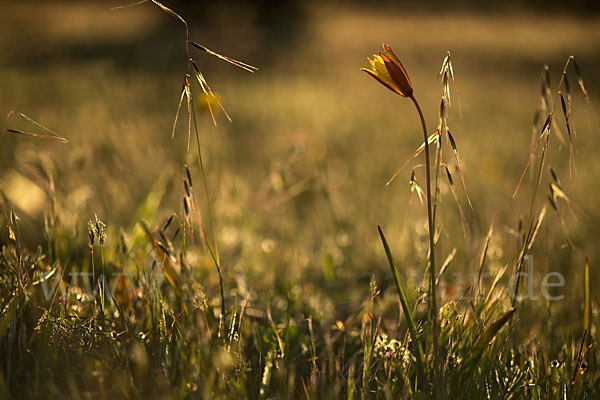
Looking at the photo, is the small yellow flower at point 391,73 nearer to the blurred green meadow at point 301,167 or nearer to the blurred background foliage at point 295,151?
the blurred background foliage at point 295,151

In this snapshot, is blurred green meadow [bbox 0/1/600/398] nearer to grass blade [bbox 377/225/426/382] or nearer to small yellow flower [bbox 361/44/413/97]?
grass blade [bbox 377/225/426/382]

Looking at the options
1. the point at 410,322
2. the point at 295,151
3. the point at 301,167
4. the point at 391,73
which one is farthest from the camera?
the point at 301,167

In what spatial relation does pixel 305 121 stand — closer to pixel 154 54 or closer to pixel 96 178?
pixel 96 178

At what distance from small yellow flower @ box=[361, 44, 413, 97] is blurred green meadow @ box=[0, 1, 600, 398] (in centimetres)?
33

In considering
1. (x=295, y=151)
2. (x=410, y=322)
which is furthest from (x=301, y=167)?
(x=410, y=322)

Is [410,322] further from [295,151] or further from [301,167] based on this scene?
[301,167]

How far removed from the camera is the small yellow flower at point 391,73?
94cm

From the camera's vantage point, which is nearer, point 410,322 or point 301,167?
point 410,322

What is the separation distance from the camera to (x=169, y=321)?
123 cm

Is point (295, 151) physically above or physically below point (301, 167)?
above

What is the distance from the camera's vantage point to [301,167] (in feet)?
10.2

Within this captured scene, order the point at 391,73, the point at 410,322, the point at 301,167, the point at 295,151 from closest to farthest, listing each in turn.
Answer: the point at 391,73 < the point at 410,322 < the point at 295,151 < the point at 301,167

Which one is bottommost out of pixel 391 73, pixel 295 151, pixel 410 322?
pixel 410 322

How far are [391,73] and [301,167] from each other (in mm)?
2163
